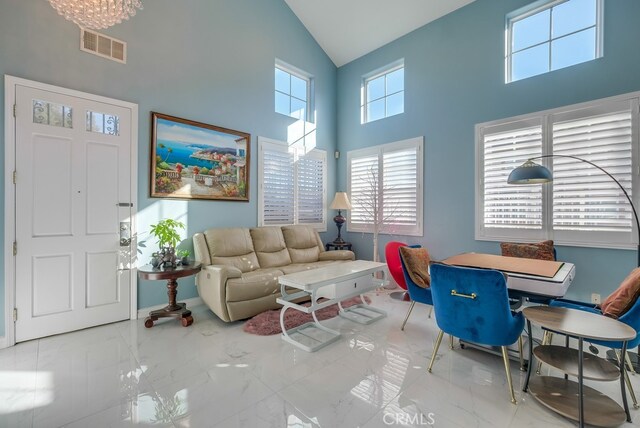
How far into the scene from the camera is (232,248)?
13.0ft

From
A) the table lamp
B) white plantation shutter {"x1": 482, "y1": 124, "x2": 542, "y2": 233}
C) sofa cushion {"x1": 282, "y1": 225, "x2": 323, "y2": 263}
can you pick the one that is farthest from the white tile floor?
the table lamp

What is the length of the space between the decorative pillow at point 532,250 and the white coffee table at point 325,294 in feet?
4.85

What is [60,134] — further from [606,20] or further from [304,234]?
[606,20]

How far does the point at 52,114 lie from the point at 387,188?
175 inches

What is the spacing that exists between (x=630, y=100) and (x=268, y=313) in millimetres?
4497

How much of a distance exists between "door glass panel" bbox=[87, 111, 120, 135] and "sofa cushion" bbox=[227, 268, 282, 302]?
212 cm

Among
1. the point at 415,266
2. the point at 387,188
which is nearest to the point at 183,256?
the point at 415,266

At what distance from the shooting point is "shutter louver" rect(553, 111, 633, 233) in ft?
10.2

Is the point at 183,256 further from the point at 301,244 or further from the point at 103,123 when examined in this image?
the point at 301,244

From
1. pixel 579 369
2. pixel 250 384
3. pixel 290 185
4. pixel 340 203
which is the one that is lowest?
pixel 250 384

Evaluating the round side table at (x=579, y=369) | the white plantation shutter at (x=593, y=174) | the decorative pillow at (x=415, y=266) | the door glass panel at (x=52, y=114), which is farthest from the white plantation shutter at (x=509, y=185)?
the door glass panel at (x=52, y=114)

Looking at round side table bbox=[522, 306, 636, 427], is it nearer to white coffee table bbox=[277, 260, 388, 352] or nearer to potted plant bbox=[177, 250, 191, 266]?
white coffee table bbox=[277, 260, 388, 352]

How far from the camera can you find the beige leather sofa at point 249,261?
3.26 metres

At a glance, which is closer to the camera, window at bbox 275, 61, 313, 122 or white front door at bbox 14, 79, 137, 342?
white front door at bbox 14, 79, 137, 342
